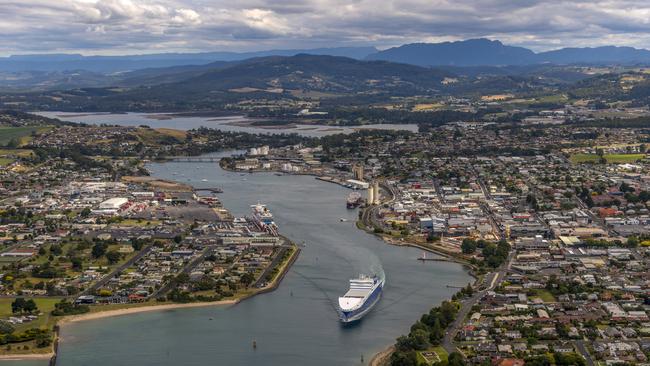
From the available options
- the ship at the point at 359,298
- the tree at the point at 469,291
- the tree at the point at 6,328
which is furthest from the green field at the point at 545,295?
the tree at the point at 6,328

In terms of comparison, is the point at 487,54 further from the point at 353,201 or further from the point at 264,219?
the point at 264,219

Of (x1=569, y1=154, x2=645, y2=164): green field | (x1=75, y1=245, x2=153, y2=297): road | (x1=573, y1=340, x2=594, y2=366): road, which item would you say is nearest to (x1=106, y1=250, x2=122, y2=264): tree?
(x1=75, y1=245, x2=153, y2=297): road

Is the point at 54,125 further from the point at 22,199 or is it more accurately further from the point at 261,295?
the point at 261,295

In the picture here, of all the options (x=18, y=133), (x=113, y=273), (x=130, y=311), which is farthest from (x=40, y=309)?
(x=18, y=133)

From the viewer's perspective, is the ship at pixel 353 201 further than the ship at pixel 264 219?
Yes

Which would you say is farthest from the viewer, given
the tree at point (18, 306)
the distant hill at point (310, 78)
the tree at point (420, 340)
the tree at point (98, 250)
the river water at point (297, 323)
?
the distant hill at point (310, 78)

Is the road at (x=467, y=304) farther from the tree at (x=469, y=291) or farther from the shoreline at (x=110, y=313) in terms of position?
the shoreline at (x=110, y=313)

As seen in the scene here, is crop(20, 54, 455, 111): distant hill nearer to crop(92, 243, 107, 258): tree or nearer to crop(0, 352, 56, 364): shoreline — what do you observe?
crop(92, 243, 107, 258): tree
